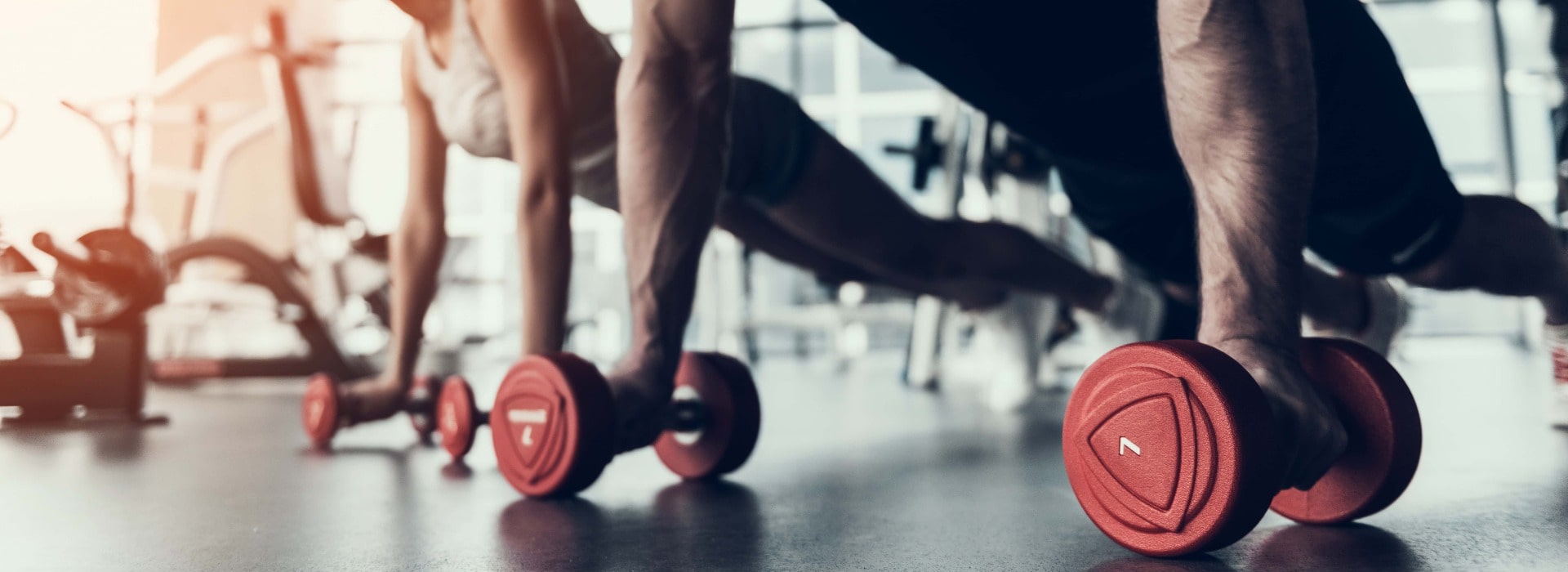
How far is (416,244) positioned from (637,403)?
0.78 metres

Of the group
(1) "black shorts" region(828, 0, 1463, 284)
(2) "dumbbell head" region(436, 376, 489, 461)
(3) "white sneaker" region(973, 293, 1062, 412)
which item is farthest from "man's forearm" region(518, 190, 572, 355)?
(3) "white sneaker" region(973, 293, 1062, 412)

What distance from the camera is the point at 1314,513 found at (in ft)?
2.37

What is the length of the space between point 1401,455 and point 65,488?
1234mm

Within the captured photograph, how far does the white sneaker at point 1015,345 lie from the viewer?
2.00 m

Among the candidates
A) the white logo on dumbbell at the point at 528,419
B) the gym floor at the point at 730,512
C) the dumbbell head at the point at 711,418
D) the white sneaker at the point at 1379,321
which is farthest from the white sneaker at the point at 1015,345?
the white logo on dumbbell at the point at 528,419

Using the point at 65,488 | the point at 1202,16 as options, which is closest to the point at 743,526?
the point at 1202,16

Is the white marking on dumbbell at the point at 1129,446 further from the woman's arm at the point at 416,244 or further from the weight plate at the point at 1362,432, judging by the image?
the woman's arm at the point at 416,244

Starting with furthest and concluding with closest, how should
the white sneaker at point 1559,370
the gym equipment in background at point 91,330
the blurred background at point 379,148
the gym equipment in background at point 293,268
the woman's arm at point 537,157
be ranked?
the gym equipment in background at point 293,268
the blurred background at point 379,148
the gym equipment in background at point 91,330
the white sneaker at point 1559,370
the woman's arm at point 537,157

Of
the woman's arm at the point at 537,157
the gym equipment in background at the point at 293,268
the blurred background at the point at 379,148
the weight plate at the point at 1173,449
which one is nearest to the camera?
the weight plate at the point at 1173,449

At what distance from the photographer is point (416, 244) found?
5.24ft

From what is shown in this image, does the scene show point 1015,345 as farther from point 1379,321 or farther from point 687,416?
point 687,416

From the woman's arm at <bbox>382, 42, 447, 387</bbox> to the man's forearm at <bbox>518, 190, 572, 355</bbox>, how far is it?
→ 472mm

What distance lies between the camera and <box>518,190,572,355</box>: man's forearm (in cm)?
117

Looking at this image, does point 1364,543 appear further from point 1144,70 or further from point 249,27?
point 249,27
